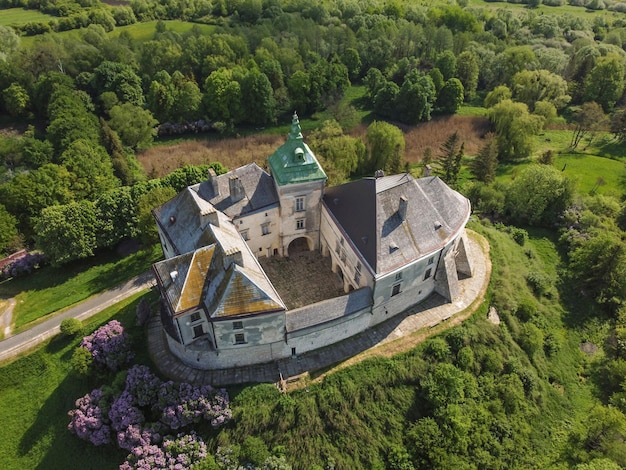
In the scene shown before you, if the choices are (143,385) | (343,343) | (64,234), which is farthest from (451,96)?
(143,385)

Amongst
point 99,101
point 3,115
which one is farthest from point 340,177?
point 3,115

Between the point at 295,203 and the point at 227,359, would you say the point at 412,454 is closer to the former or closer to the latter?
the point at 227,359

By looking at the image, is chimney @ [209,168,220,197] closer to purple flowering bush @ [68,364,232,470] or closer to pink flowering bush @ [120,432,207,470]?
purple flowering bush @ [68,364,232,470]

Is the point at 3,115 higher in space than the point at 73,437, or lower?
higher

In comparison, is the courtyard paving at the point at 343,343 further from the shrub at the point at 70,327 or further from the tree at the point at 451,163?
the tree at the point at 451,163

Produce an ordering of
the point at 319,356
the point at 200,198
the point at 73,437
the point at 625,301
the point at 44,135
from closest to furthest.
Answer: the point at 73,437 < the point at 319,356 < the point at 200,198 < the point at 625,301 < the point at 44,135

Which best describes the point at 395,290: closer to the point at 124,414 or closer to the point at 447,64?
the point at 124,414

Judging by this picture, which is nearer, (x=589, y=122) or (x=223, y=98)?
(x=589, y=122)
